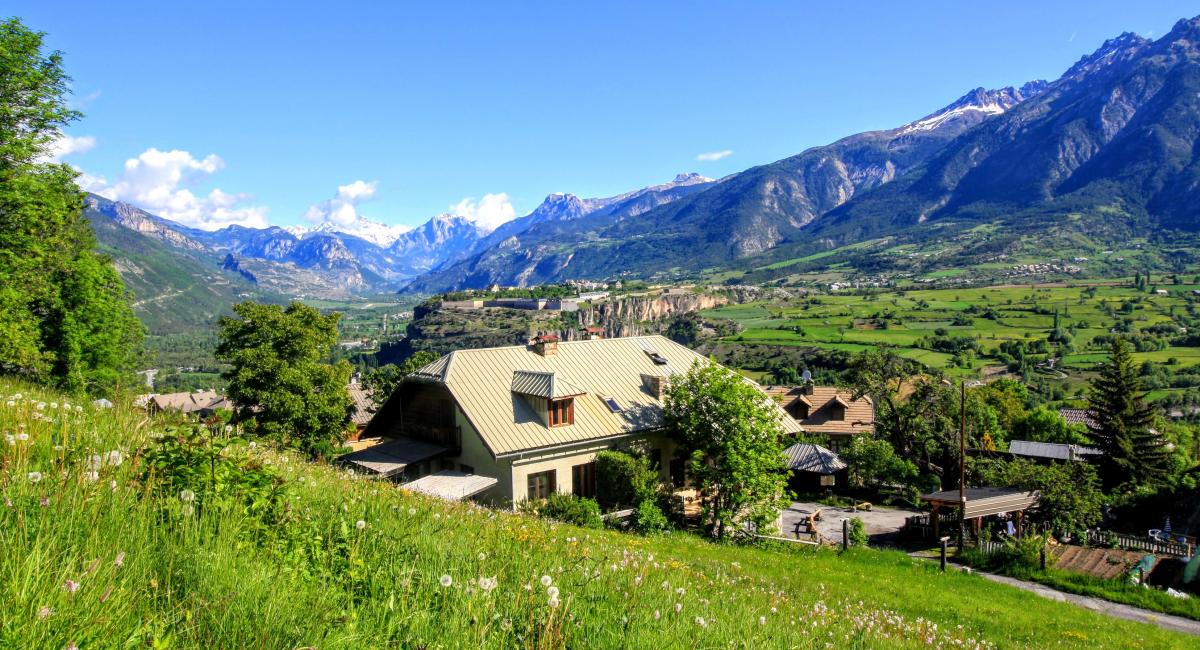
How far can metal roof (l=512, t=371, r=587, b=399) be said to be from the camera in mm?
Result: 23734

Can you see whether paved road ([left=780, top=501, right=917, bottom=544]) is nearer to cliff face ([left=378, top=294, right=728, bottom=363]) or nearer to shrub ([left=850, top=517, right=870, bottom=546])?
shrub ([left=850, top=517, right=870, bottom=546])

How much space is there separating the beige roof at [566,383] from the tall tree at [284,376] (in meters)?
4.40

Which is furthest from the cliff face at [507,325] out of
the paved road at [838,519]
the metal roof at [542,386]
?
the metal roof at [542,386]

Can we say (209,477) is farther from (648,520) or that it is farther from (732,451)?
(732,451)

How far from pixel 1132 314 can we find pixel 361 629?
17622 centimetres

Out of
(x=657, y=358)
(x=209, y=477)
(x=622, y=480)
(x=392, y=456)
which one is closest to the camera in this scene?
(x=209, y=477)

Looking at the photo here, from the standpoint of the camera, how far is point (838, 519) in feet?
98.7

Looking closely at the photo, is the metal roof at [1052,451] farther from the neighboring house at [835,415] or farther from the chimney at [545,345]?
the chimney at [545,345]

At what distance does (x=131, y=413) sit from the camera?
22.2ft

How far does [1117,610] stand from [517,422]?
1897 cm

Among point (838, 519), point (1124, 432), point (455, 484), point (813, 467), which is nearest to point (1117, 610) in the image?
point (838, 519)

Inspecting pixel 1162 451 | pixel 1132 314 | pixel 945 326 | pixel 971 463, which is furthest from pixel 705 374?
pixel 1132 314

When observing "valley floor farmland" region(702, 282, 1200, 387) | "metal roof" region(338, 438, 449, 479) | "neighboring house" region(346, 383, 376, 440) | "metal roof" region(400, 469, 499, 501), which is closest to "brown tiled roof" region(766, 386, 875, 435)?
"metal roof" region(338, 438, 449, 479)

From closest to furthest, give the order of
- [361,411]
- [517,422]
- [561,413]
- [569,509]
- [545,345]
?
[569,509]
[517,422]
[561,413]
[545,345]
[361,411]
